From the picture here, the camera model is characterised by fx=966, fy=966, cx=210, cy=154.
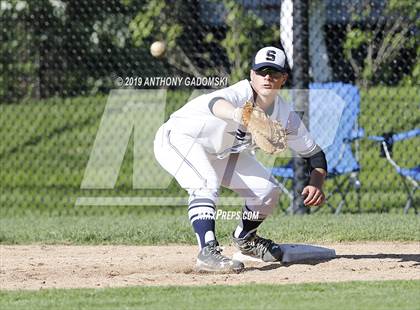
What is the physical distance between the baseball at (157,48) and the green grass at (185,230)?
10.3 feet

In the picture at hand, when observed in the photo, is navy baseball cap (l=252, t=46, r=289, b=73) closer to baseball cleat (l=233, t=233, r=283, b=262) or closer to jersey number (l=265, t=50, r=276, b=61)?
jersey number (l=265, t=50, r=276, b=61)

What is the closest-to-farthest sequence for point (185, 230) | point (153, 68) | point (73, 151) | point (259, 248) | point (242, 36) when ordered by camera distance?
1. point (259, 248)
2. point (185, 230)
3. point (242, 36)
4. point (153, 68)
5. point (73, 151)

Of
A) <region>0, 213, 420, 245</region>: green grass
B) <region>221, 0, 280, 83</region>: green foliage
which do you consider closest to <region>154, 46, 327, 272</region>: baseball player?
<region>0, 213, 420, 245</region>: green grass

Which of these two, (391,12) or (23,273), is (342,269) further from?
(391,12)

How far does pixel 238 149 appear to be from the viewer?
23.4 feet

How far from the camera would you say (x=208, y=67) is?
1375 centimetres

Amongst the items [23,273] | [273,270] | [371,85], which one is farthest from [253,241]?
[371,85]

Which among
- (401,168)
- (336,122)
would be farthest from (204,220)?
(336,122)

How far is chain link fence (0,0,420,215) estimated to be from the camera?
41.2 ft

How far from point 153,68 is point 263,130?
782 centimetres

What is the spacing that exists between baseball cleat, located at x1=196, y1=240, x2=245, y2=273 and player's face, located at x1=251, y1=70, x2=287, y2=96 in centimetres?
113

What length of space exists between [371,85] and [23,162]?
5.17 metres

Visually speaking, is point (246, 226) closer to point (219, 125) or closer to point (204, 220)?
point (204, 220)

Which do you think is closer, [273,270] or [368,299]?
[368,299]
